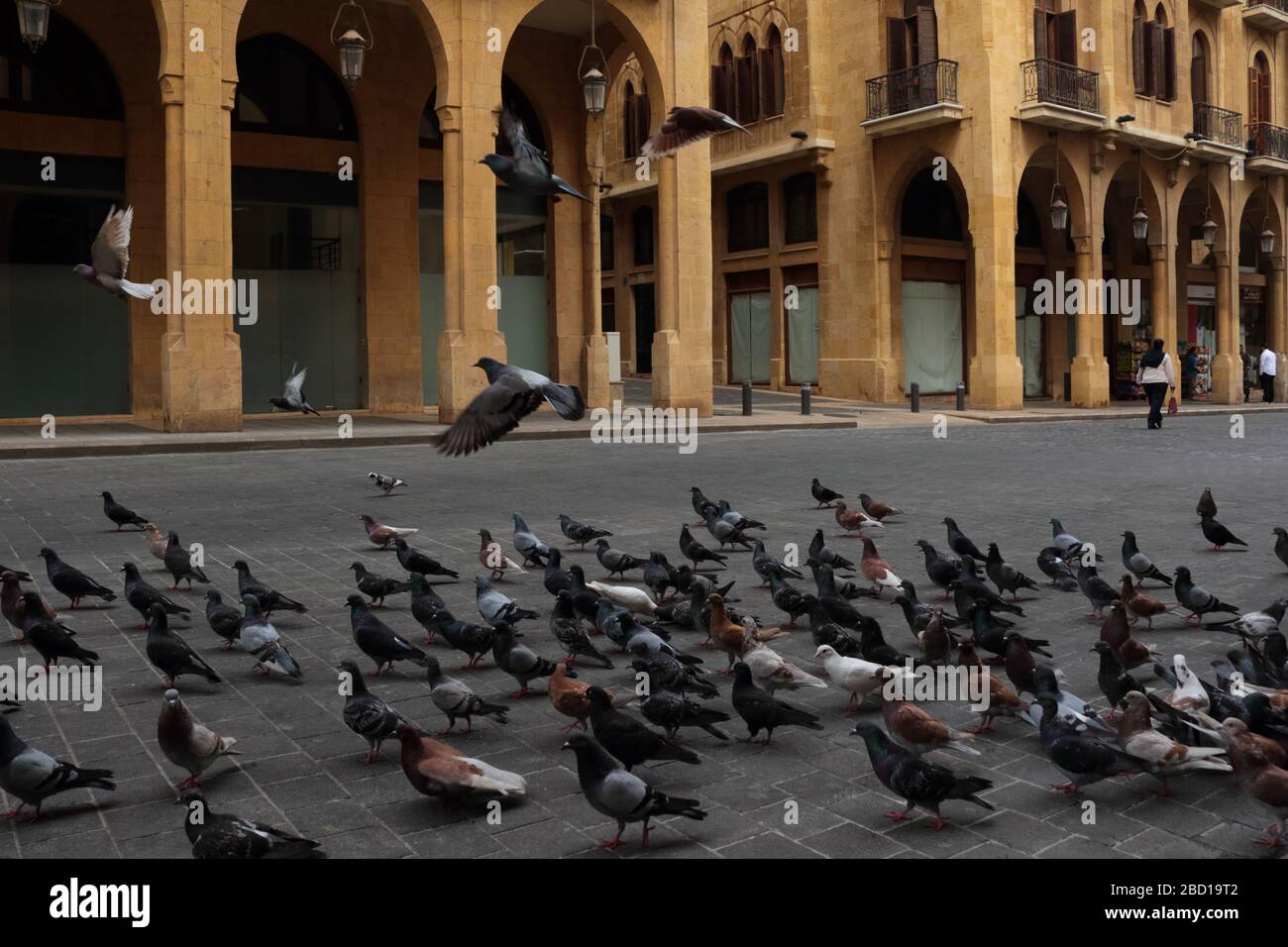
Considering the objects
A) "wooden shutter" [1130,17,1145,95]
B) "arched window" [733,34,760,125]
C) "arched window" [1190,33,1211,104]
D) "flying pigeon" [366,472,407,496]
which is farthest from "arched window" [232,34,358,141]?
"arched window" [1190,33,1211,104]

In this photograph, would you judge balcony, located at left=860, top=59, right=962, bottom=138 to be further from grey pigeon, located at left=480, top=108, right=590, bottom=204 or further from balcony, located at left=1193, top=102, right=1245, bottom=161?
grey pigeon, located at left=480, top=108, right=590, bottom=204

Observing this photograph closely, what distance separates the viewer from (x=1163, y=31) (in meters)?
35.0

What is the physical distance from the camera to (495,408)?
18.5 feet

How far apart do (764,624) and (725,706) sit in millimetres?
1696

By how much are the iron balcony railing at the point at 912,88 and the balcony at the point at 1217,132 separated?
9469 mm

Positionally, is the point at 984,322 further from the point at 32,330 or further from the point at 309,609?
the point at 309,609

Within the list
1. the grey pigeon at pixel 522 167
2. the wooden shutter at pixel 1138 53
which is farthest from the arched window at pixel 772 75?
the grey pigeon at pixel 522 167

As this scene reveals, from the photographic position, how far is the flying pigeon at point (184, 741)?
14.2 ft

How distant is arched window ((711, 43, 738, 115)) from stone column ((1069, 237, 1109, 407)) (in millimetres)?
11180

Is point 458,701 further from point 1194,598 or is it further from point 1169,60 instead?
point 1169,60

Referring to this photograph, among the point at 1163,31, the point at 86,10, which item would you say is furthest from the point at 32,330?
the point at 1163,31

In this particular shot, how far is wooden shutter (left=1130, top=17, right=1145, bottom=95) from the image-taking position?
113 ft

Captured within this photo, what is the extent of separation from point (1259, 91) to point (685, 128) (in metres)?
39.7

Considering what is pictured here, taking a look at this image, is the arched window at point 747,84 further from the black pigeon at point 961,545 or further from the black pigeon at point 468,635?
the black pigeon at point 468,635
